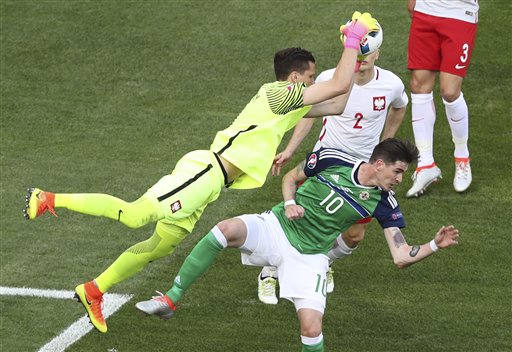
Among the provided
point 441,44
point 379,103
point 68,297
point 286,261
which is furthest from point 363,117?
point 68,297

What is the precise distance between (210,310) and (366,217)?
1723mm

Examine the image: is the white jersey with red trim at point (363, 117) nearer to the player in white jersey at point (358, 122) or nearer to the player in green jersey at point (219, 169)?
the player in white jersey at point (358, 122)

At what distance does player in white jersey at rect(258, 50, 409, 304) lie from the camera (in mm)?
9984

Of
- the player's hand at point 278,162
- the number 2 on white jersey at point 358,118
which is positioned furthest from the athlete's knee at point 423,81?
the player's hand at point 278,162

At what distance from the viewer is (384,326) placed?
31.5 feet

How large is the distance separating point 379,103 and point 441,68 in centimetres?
197

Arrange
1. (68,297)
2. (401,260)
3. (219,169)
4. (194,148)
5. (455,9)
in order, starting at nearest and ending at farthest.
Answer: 1. (401,260)
2. (219,169)
3. (68,297)
4. (455,9)
5. (194,148)

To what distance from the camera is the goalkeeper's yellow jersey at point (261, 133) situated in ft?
28.7

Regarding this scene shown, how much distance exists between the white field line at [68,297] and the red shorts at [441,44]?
4.05m

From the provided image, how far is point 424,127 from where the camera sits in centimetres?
1202

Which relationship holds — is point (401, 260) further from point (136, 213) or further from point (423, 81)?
point (423, 81)

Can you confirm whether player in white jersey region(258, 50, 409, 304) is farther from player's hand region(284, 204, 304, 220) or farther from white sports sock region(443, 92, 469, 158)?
white sports sock region(443, 92, 469, 158)

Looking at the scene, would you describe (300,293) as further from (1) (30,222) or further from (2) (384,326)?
(1) (30,222)

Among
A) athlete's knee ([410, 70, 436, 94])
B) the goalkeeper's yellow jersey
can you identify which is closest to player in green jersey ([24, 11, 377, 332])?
the goalkeeper's yellow jersey
